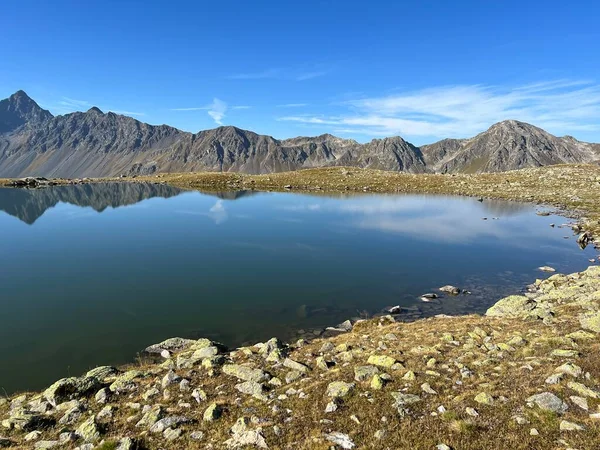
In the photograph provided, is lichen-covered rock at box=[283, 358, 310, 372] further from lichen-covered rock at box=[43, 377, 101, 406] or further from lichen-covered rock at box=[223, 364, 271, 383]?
lichen-covered rock at box=[43, 377, 101, 406]

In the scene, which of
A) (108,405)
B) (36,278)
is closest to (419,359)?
(108,405)

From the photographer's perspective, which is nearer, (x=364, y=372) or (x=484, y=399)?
(x=484, y=399)

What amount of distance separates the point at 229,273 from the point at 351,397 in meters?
25.7

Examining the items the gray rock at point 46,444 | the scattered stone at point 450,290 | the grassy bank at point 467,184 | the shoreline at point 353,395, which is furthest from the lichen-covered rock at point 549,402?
the grassy bank at point 467,184

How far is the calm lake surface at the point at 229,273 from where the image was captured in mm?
23656

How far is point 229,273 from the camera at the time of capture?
37.0 meters

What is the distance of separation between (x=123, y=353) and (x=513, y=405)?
2036 centimetres

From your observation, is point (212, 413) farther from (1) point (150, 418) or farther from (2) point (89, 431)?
(2) point (89, 431)

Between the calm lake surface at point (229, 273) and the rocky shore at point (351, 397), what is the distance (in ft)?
18.0

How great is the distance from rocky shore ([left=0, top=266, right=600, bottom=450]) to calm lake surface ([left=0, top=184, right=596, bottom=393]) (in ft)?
18.0

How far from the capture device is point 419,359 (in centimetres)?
1606

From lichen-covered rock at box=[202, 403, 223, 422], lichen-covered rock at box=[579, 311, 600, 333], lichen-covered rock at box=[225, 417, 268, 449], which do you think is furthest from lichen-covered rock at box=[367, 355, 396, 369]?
lichen-covered rock at box=[579, 311, 600, 333]

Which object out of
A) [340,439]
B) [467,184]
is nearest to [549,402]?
[340,439]

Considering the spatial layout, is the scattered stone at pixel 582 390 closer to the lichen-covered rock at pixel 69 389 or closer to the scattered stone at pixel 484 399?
the scattered stone at pixel 484 399
